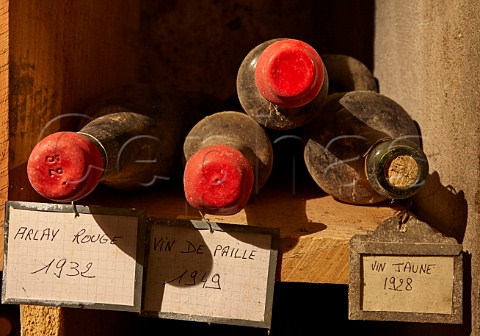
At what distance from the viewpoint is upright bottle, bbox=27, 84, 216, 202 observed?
0.50 meters

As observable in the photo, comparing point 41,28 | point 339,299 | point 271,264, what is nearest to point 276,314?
point 339,299

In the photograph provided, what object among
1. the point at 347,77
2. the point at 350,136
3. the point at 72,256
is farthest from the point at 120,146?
the point at 347,77

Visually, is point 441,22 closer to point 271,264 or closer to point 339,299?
point 271,264

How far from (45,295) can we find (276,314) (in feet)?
1.46

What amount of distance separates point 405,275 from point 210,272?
21 cm

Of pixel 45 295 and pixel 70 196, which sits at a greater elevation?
pixel 70 196

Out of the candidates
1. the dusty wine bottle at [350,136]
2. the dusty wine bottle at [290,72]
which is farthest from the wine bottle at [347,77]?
the dusty wine bottle at [290,72]

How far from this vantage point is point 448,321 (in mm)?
563

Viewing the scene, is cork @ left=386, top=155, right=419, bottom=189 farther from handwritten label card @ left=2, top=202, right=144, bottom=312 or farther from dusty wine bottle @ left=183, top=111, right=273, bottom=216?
handwritten label card @ left=2, top=202, right=144, bottom=312

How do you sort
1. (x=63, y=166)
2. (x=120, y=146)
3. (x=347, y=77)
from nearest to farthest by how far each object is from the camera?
(x=63, y=166)
(x=120, y=146)
(x=347, y=77)

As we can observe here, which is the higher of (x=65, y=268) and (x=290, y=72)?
(x=290, y=72)

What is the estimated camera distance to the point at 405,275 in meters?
0.57

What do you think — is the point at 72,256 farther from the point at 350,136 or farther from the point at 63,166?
the point at 350,136

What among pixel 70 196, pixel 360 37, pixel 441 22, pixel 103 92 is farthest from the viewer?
pixel 360 37
